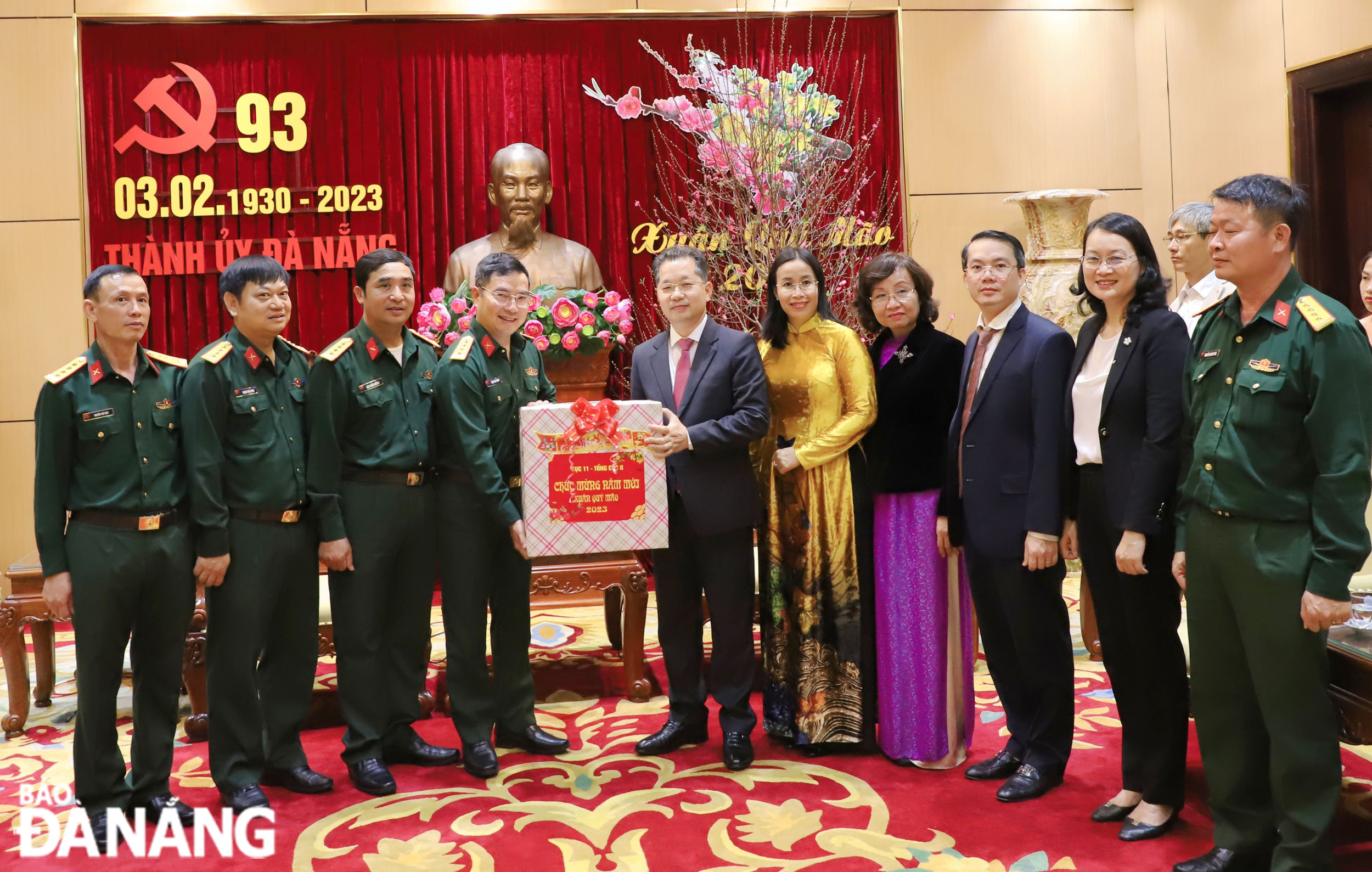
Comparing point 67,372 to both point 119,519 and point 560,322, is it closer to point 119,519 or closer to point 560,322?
point 119,519

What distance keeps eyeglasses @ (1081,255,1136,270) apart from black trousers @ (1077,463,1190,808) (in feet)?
1.57

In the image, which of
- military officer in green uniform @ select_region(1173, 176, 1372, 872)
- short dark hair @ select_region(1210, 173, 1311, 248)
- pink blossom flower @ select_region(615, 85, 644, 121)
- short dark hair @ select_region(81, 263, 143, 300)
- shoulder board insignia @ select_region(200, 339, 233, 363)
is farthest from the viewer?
pink blossom flower @ select_region(615, 85, 644, 121)

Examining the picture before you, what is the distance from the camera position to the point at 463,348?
125 inches

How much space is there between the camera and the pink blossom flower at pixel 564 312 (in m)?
4.90

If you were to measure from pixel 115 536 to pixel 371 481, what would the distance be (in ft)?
2.21

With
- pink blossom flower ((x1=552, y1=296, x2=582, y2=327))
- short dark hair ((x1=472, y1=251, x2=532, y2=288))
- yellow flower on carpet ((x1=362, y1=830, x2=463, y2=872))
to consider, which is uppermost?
pink blossom flower ((x1=552, y1=296, x2=582, y2=327))

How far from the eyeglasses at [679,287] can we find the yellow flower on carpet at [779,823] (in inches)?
56.7

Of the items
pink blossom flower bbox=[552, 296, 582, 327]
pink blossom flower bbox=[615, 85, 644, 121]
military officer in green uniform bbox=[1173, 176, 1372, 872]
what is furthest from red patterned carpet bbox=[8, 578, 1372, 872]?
pink blossom flower bbox=[615, 85, 644, 121]

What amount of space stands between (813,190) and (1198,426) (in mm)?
2669

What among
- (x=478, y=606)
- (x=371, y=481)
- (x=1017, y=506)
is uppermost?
(x=371, y=481)

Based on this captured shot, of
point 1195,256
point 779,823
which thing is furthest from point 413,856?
point 1195,256

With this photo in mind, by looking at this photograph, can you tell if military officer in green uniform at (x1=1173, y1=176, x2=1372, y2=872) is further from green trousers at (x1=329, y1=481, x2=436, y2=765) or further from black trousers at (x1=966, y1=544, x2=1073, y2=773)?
green trousers at (x1=329, y1=481, x2=436, y2=765)

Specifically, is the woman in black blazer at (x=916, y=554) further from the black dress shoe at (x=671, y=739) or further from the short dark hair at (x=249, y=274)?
the short dark hair at (x=249, y=274)

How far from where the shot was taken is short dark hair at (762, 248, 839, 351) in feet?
10.7
